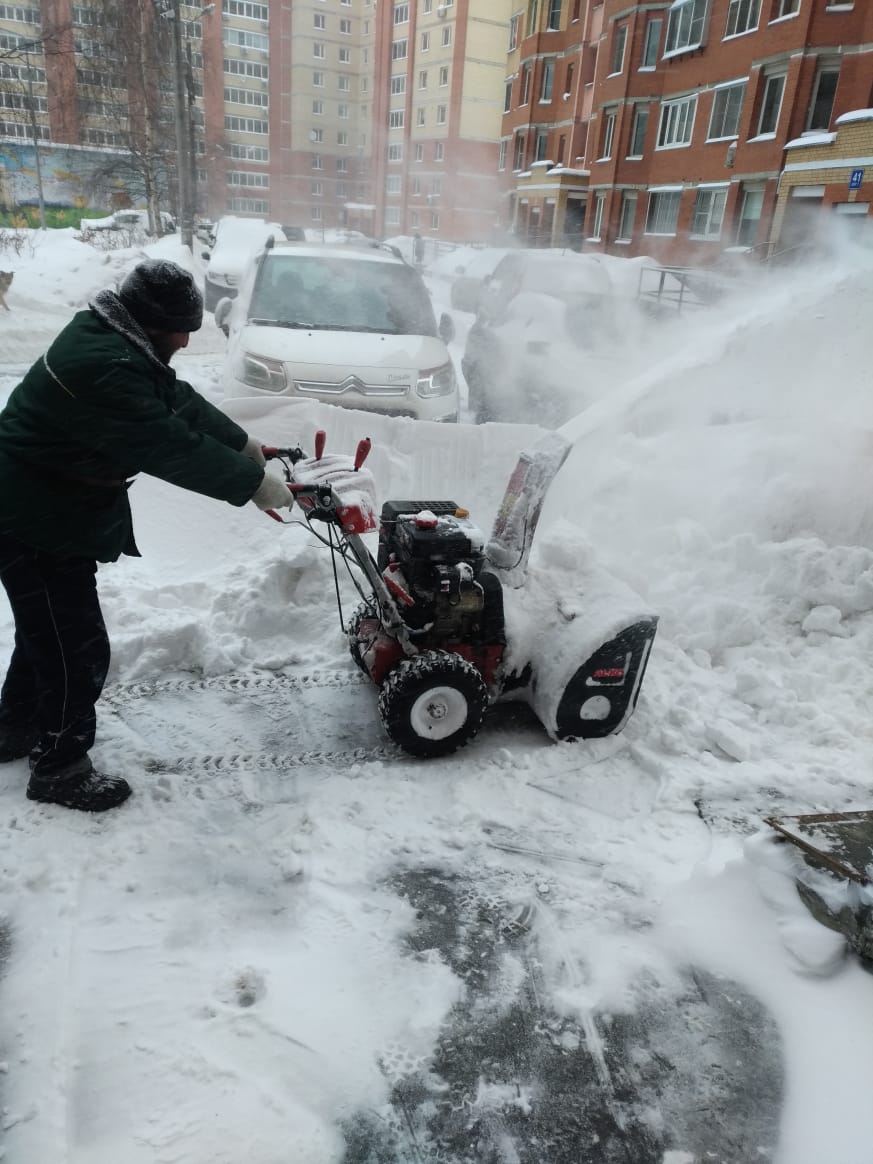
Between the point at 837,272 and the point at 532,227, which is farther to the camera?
the point at 532,227

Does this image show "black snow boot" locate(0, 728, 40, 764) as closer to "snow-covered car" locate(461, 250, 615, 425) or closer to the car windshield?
the car windshield

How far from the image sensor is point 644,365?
796 centimetres

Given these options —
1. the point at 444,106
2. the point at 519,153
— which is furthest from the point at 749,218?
the point at 444,106

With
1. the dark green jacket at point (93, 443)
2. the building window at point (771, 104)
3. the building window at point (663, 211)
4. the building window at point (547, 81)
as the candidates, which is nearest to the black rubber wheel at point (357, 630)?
the dark green jacket at point (93, 443)

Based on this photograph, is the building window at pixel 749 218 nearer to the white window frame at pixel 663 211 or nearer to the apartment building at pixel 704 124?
the apartment building at pixel 704 124

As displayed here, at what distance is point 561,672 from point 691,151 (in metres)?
26.7

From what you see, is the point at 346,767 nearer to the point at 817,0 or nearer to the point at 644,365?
the point at 644,365

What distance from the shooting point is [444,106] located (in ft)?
154

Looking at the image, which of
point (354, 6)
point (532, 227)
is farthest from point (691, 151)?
point (354, 6)

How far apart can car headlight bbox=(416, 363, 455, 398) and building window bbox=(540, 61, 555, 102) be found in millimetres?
38036

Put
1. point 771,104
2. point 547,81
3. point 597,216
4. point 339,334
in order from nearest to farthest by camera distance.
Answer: point 339,334, point 771,104, point 597,216, point 547,81

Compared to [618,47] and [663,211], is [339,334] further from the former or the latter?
[618,47]

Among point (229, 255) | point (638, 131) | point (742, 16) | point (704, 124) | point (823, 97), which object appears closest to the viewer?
point (229, 255)

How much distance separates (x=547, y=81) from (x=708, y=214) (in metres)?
18.5
